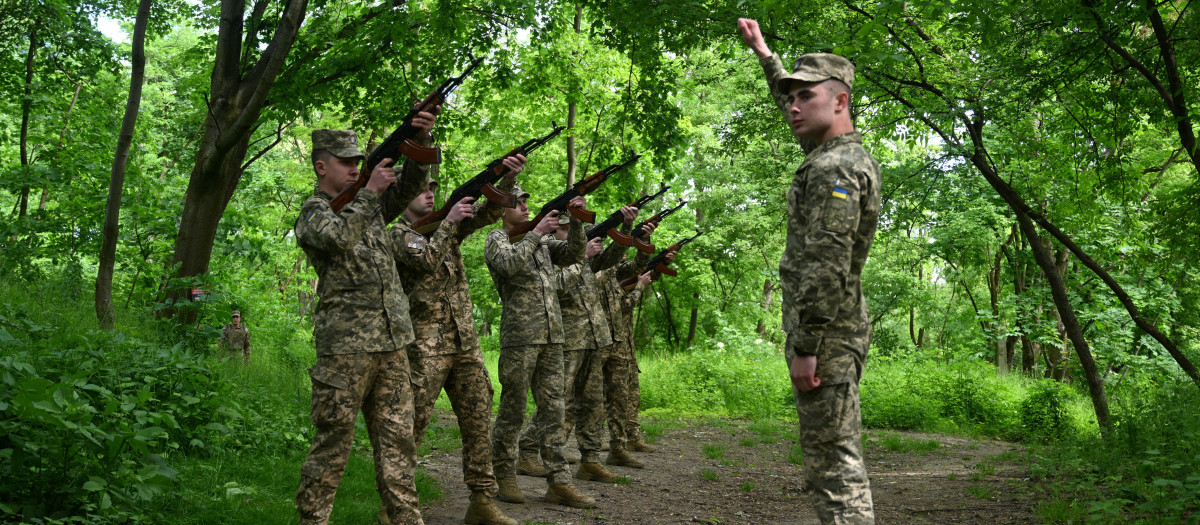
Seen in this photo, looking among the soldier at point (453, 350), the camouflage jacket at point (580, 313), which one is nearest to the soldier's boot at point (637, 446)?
the camouflage jacket at point (580, 313)

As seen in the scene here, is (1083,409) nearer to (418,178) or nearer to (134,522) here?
(418,178)

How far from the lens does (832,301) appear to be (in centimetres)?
339

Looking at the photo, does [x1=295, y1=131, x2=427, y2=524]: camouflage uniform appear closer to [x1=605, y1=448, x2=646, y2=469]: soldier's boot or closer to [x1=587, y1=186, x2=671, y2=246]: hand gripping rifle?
[x1=587, y1=186, x2=671, y2=246]: hand gripping rifle

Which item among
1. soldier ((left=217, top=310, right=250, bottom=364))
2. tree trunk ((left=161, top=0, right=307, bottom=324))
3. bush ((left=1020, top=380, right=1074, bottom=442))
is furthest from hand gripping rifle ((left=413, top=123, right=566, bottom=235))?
soldier ((left=217, top=310, right=250, bottom=364))

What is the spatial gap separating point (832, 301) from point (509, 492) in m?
3.83

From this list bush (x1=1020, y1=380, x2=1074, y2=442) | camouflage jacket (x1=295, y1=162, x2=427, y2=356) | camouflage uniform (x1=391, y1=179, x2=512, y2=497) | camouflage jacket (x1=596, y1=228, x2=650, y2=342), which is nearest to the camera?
camouflage jacket (x1=295, y1=162, x2=427, y2=356)

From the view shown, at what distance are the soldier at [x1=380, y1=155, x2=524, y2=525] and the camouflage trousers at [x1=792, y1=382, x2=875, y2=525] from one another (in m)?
2.60

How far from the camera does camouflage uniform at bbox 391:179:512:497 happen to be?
217 inches

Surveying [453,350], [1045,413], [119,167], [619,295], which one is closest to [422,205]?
[453,350]

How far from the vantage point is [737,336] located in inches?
854

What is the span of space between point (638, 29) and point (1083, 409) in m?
11.1

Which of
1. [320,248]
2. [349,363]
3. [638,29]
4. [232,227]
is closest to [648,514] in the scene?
[349,363]

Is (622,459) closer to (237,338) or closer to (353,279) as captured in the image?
(353,279)

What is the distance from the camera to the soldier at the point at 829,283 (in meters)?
3.41
